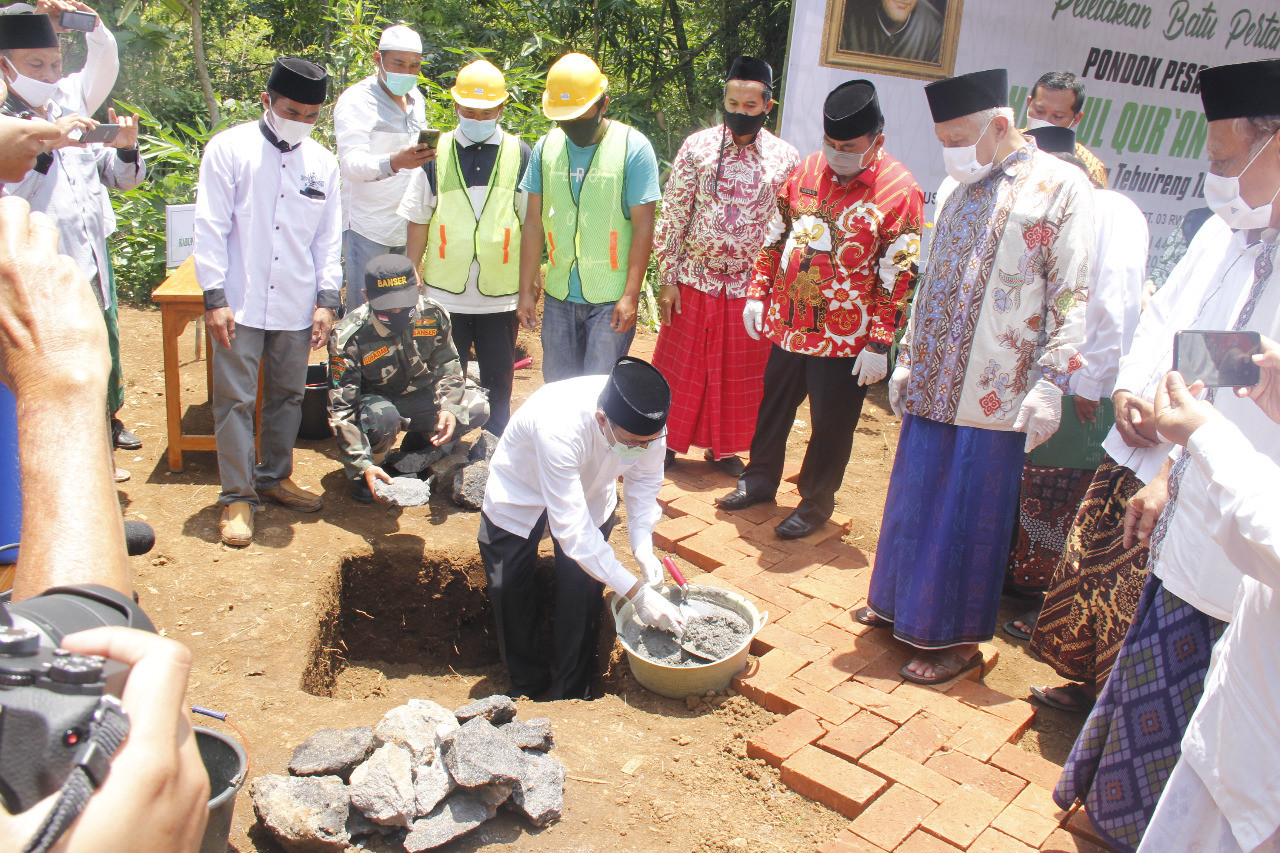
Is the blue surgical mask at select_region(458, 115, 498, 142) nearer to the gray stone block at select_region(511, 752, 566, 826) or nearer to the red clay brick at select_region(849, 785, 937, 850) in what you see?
the gray stone block at select_region(511, 752, 566, 826)

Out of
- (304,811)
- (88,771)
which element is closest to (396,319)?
(304,811)

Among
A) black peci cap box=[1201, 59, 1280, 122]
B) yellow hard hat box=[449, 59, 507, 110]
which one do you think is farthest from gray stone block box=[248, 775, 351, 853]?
yellow hard hat box=[449, 59, 507, 110]

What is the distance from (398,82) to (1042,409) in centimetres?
407

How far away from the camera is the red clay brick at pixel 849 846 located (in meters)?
2.73

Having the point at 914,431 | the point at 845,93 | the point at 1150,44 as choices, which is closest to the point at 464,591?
the point at 914,431

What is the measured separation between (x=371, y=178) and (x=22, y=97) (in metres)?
1.65

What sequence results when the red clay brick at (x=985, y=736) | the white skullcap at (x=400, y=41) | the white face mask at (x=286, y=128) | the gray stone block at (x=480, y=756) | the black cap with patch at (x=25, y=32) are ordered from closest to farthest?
the gray stone block at (x=480, y=756)
the red clay brick at (x=985, y=736)
the black cap with patch at (x=25, y=32)
the white face mask at (x=286, y=128)
the white skullcap at (x=400, y=41)

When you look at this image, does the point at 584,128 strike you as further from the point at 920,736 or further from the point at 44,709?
the point at 44,709

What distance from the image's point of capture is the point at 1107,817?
2.70m

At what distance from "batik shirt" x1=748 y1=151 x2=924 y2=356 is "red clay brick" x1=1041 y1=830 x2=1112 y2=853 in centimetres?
216

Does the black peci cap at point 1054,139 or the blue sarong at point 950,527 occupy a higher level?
the black peci cap at point 1054,139

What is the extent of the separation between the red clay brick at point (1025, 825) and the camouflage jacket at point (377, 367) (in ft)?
10.6

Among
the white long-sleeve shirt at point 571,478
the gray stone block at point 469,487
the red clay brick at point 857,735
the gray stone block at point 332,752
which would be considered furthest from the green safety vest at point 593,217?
the gray stone block at point 332,752

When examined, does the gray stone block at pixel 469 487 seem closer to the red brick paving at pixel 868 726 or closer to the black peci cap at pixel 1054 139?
the red brick paving at pixel 868 726
